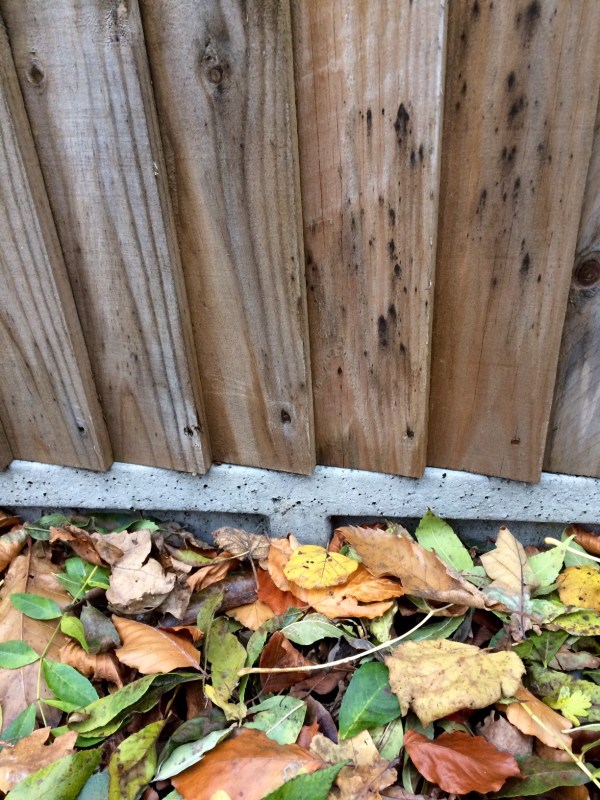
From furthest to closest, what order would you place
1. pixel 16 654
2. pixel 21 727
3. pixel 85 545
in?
1. pixel 85 545
2. pixel 16 654
3. pixel 21 727

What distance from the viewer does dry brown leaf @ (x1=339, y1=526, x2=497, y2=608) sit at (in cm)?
118

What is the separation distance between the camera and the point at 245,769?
3.24 ft

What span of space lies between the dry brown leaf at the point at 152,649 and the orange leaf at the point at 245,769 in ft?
0.60

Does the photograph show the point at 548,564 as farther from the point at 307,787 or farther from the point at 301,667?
the point at 307,787

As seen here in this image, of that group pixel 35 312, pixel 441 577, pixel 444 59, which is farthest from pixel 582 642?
pixel 35 312

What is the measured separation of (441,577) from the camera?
4.04 feet

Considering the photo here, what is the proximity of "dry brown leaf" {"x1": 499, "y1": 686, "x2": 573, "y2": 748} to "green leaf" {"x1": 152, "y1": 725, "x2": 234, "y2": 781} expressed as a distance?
51 cm

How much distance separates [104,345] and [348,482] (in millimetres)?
646

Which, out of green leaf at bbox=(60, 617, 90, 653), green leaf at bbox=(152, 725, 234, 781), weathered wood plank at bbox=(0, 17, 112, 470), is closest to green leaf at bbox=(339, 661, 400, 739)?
green leaf at bbox=(152, 725, 234, 781)

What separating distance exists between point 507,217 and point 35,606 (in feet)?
4.17

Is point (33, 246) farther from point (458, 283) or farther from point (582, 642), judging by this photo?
point (582, 642)

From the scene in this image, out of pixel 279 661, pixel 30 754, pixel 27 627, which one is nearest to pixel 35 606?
pixel 27 627

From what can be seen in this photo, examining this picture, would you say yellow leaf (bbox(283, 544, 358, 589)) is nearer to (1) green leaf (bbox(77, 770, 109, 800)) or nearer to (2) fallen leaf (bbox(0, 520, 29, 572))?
(1) green leaf (bbox(77, 770, 109, 800))

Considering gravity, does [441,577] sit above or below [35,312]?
below
